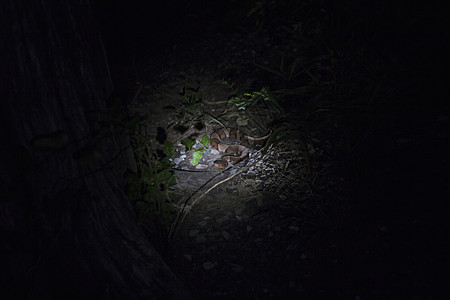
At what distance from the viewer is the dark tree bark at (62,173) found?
38.6 inches

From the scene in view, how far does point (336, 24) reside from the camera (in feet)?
7.82

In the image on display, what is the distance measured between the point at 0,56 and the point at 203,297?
4.75 ft

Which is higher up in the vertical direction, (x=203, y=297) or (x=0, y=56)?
(x=0, y=56)

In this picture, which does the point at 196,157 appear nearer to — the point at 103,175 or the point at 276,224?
the point at 276,224

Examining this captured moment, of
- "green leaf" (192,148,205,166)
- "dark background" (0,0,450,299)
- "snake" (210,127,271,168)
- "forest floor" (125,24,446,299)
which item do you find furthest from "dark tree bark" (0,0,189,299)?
"snake" (210,127,271,168)

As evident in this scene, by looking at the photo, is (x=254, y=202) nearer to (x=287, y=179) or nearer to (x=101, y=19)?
(x=287, y=179)

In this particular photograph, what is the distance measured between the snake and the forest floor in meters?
0.09

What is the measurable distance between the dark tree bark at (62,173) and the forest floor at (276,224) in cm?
39

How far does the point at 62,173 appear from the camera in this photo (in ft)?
3.75

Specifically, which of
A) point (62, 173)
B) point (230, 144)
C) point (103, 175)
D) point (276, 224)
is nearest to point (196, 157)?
point (230, 144)

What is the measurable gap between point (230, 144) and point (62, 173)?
1886mm

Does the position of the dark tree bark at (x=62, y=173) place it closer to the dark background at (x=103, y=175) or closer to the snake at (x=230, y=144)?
the dark background at (x=103, y=175)

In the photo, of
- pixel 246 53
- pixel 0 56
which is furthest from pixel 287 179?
pixel 246 53

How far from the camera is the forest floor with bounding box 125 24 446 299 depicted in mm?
1600
